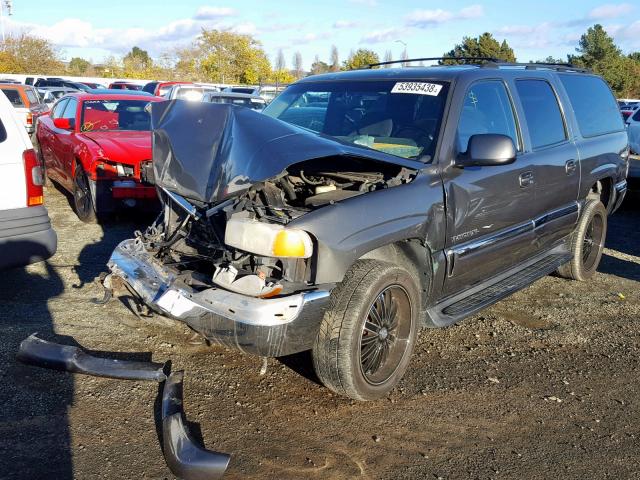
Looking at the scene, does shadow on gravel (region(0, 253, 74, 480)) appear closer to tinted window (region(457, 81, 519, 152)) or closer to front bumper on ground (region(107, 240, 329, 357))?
front bumper on ground (region(107, 240, 329, 357))

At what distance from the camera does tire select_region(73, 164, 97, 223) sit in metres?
7.43

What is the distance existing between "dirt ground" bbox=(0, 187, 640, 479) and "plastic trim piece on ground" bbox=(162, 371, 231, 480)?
0.09m

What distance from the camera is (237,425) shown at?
10.8 feet

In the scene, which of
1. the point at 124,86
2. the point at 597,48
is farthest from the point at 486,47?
the point at 124,86

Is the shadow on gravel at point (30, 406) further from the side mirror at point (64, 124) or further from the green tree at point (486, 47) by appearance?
the green tree at point (486, 47)

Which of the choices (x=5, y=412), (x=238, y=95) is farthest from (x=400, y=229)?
(x=238, y=95)

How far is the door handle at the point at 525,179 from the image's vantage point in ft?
14.5

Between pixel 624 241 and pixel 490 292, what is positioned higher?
pixel 490 292

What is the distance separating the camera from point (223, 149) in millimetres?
3600

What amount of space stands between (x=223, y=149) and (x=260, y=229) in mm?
757

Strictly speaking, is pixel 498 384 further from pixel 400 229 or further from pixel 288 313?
pixel 288 313

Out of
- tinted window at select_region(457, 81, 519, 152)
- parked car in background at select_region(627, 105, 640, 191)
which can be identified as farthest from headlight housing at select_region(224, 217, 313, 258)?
parked car in background at select_region(627, 105, 640, 191)

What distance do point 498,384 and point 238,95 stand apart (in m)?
10.7

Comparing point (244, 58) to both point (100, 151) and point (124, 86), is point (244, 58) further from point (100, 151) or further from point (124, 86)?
point (100, 151)
